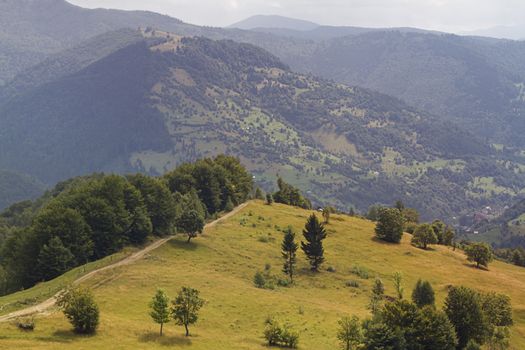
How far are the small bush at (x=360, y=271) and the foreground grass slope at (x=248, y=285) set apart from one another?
207 centimetres

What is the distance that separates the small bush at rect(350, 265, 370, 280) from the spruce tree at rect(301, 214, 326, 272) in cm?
720

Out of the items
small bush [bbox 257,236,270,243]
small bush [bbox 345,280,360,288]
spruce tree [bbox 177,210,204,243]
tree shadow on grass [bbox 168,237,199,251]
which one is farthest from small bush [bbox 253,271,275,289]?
small bush [bbox 257,236,270,243]

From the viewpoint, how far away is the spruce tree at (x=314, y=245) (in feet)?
→ 343

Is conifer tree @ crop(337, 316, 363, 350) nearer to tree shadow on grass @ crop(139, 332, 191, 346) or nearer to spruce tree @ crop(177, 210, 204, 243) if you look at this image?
tree shadow on grass @ crop(139, 332, 191, 346)

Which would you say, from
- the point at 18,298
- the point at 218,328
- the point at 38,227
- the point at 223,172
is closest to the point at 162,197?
the point at 38,227

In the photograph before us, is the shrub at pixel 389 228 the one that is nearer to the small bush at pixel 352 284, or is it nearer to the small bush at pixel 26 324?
the small bush at pixel 352 284

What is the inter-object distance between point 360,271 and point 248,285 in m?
30.4

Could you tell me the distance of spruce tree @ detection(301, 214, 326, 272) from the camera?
104 meters

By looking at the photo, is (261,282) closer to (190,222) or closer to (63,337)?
(190,222)

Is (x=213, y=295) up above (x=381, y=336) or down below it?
below

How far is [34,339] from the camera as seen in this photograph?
165ft

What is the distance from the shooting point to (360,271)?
10588 centimetres

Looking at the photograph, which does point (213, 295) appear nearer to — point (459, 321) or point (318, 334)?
point (318, 334)

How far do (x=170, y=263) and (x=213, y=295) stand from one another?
1649cm
